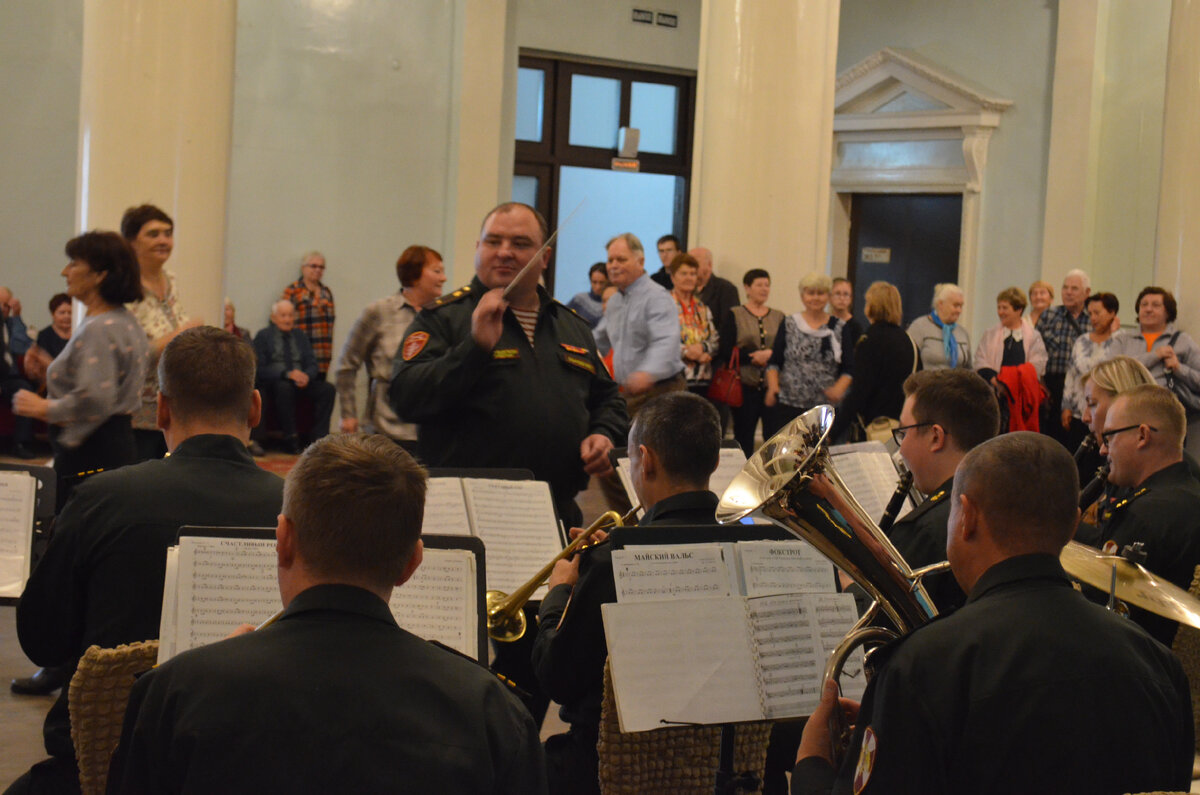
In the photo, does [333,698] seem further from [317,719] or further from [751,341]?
[751,341]

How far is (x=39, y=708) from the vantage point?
405cm

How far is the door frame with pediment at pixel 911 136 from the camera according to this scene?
499 inches

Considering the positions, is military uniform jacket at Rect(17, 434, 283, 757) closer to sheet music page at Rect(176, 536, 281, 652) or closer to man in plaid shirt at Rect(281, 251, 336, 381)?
sheet music page at Rect(176, 536, 281, 652)

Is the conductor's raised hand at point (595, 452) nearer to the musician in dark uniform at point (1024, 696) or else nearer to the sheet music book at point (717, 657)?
the sheet music book at point (717, 657)

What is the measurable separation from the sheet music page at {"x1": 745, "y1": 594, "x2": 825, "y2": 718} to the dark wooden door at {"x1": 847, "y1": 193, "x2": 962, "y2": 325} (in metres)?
11.3

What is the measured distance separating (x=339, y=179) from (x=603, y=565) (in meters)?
7.95

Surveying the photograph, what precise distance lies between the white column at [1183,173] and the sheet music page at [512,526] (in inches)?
248

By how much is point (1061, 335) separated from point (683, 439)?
7319 mm

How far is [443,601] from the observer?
2.25 metres

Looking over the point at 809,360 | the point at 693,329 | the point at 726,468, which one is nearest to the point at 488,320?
the point at 726,468

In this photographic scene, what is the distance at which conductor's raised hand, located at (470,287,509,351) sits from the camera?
3488mm

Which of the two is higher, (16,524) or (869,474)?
(869,474)

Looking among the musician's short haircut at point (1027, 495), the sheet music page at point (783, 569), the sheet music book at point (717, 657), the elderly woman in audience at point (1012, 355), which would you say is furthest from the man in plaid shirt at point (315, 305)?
the musician's short haircut at point (1027, 495)

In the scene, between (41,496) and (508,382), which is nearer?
(41,496)
